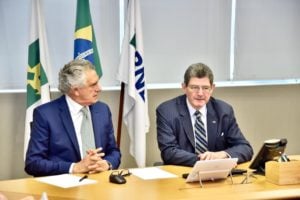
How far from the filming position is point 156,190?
250 cm

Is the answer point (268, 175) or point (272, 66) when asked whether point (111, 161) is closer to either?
point (268, 175)

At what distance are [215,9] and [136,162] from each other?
5.36 ft

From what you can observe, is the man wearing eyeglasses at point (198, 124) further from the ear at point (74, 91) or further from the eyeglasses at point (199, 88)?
the ear at point (74, 91)

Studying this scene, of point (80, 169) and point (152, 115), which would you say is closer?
point (80, 169)

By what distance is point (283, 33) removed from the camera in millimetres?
4895

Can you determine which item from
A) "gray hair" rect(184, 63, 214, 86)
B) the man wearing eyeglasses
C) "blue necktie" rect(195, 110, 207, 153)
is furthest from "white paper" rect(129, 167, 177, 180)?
"gray hair" rect(184, 63, 214, 86)

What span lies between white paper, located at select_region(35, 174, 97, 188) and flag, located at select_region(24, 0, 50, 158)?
1.34 m

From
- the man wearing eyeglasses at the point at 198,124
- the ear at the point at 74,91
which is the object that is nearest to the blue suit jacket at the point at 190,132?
the man wearing eyeglasses at the point at 198,124

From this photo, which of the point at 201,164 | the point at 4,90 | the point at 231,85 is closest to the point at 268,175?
the point at 201,164

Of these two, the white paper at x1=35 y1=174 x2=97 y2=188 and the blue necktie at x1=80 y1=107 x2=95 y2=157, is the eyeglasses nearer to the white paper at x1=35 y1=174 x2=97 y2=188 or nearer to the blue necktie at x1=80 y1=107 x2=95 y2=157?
the blue necktie at x1=80 y1=107 x2=95 y2=157

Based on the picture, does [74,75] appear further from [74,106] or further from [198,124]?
[198,124]

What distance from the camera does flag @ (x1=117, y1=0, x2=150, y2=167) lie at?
417cm

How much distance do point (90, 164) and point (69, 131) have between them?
0.29 metres

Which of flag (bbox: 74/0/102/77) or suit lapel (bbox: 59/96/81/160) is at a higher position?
flag (bbox: 74/0/102/77)
